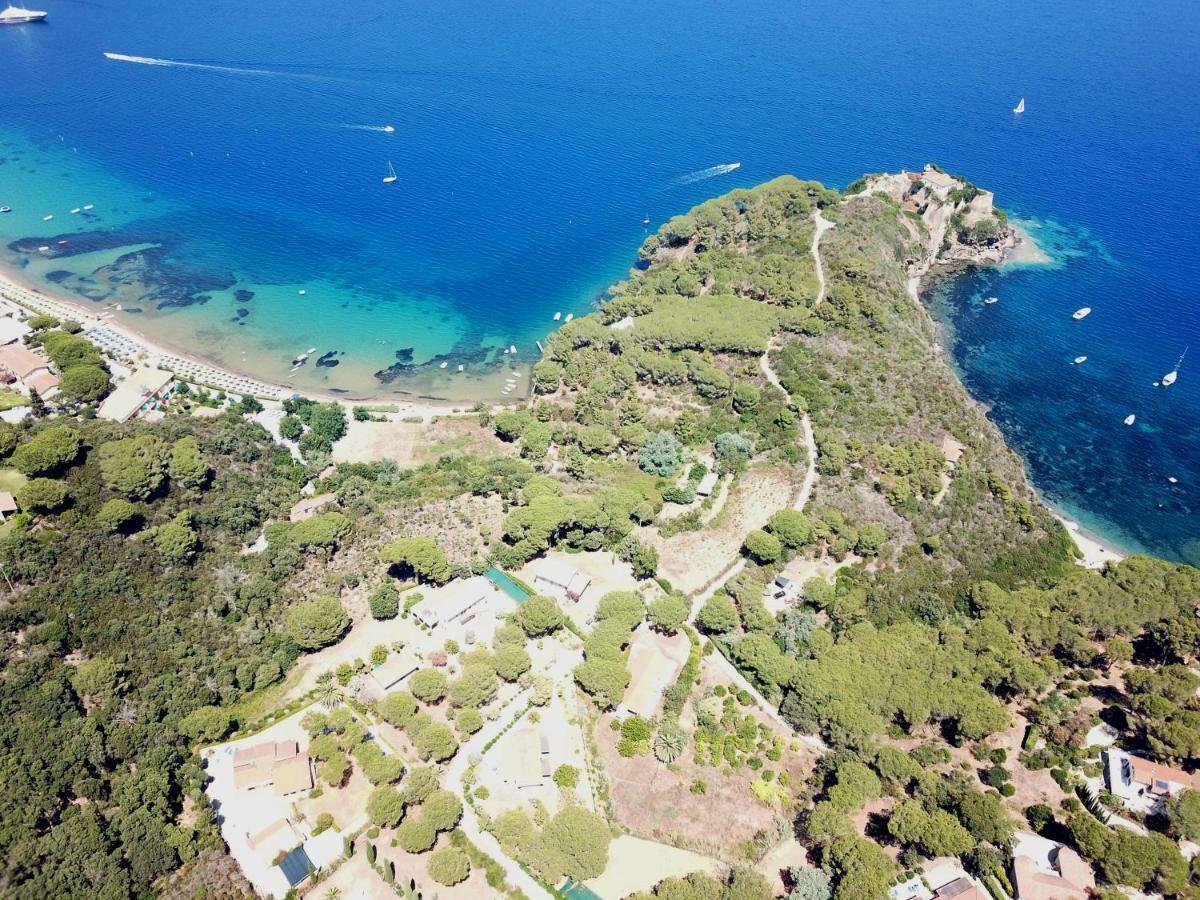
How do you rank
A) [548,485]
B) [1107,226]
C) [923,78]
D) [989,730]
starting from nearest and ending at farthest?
[989,730] → [548,485] → [1107,226] → [923,78]

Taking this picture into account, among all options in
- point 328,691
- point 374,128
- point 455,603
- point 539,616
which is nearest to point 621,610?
point 539,616

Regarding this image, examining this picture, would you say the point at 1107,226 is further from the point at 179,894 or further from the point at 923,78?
the point at 179,894

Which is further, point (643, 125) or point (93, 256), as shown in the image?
point (643, 125)

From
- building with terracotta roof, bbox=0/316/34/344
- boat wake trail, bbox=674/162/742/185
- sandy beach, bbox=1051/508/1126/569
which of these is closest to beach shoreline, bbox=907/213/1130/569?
sandy beach, bbox=1051/508/1126/569

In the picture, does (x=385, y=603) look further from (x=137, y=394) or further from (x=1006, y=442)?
(x=1006, y=442)

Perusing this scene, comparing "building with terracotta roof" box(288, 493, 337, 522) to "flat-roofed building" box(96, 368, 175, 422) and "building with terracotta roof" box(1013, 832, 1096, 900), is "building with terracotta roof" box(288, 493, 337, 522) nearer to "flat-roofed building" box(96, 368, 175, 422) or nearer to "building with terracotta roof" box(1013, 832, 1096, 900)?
"flat-roofed building" box(96, 368, 175, 422)

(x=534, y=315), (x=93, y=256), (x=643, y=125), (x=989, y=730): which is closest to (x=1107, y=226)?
(x=643, y=125)
